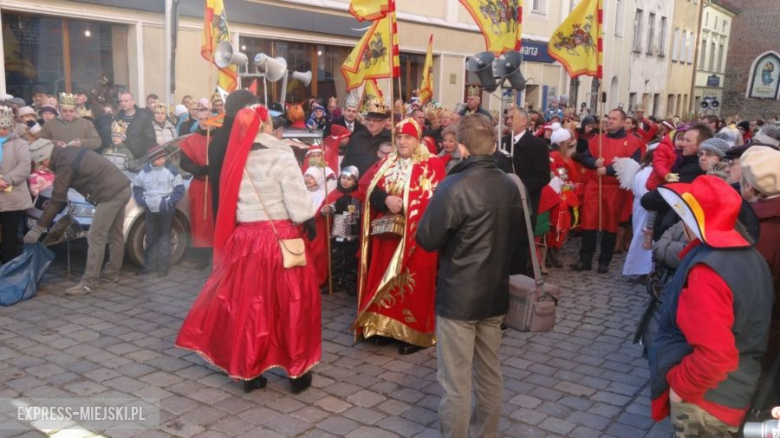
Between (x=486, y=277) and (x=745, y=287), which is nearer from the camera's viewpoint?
(x=745, y=287)

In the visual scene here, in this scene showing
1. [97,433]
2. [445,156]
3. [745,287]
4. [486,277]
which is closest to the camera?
[745,287]

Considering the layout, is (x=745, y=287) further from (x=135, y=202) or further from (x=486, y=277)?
(x=135, y=202)

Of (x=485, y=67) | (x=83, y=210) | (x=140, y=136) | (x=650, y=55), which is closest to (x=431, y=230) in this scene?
(x=485, y=67)

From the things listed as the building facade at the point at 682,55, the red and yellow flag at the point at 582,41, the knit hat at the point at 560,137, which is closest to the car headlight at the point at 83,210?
the knit hat at the point at 560,137

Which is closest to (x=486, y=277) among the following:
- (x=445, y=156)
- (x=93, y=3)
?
(x=445, y=156)

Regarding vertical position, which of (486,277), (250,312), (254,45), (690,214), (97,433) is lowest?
(97,433)

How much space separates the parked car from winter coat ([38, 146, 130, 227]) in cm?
34

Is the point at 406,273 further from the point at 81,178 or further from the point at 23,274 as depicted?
the point at 23,274

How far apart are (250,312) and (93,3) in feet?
32.0

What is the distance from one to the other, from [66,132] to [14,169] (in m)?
1.78

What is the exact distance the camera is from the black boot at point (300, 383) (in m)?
4.82

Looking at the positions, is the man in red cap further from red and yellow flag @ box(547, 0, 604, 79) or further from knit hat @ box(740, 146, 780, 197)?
red and yellow flag @ box(547, 0, 604, 79)

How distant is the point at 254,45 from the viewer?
1548 cm

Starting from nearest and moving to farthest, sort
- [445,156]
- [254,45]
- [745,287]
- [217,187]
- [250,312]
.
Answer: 1. [745,287]
2. [250,312]
3. [217,187]
4. [445,156]
5. [254,45]
